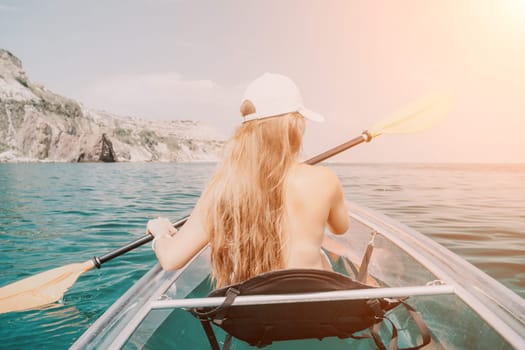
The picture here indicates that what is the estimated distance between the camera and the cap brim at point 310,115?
1.62 m

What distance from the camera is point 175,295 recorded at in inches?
93.4

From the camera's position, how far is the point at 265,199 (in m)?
1.54

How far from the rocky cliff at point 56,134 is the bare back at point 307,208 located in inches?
3152

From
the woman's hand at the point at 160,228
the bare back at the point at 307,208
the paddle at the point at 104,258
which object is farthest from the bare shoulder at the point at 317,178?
the paddle at the point at 104,258

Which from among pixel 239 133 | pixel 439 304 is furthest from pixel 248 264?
pixel 439 304

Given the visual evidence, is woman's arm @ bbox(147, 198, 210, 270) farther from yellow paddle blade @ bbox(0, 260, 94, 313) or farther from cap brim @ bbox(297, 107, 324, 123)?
yellow paddle blade @ bbox(0, 260, 94, 313)

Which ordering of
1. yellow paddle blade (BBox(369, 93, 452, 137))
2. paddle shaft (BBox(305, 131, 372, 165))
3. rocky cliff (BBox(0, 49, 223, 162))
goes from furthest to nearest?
rocky cliff (BBox(0, 49, 223, 162))
yellow paddle blade (BBox(369, 93, 452, 137))
paddle shaft (BBox(305, 131, 372, 165))

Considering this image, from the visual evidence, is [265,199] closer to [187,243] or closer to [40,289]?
[187,243]

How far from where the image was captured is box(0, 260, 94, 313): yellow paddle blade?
2.70 m

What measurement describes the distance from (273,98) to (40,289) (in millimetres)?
2460

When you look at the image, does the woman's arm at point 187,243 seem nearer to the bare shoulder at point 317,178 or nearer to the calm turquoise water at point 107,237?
the bare shoulder at point 317,178

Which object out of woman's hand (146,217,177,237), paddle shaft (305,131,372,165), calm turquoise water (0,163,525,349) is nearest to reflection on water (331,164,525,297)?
calm turquoise water (0,163,525,349)

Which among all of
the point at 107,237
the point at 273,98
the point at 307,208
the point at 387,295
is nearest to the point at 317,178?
the point at 307,208

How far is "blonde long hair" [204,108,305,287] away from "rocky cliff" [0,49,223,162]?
79.9m
